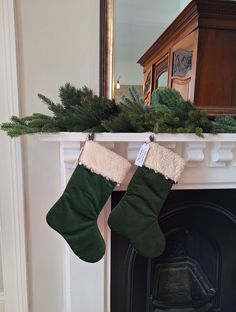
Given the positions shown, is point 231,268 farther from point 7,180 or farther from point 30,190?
point 7,180

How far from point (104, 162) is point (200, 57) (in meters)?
0.60

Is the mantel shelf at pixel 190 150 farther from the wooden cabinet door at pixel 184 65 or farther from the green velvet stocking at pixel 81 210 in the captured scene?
the wooden cabinet door at pixel 184 65

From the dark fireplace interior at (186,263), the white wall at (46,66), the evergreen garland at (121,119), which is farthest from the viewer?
the dark fireplace interior at (186,263)

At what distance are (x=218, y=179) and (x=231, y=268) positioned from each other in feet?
1.52

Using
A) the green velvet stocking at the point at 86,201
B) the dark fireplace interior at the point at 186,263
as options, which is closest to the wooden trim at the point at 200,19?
the green velvet stocking at the point at 86,201

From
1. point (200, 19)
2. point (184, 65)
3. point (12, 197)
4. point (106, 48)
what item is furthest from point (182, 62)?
point (12, 197)

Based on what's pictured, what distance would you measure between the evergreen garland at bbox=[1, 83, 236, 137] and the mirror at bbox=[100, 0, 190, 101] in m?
0.15

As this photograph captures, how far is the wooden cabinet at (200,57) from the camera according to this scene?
1.05 meters

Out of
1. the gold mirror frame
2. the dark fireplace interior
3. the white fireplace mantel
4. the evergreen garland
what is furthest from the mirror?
the dark fireplace interior

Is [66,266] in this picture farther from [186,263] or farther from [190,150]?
[190,150]

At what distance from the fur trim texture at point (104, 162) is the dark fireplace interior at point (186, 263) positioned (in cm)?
14

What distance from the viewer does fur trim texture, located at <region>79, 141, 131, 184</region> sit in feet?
2.99

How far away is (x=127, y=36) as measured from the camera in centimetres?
106

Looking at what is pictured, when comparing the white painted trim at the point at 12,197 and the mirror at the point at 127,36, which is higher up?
the mirror at the point at 127,36
